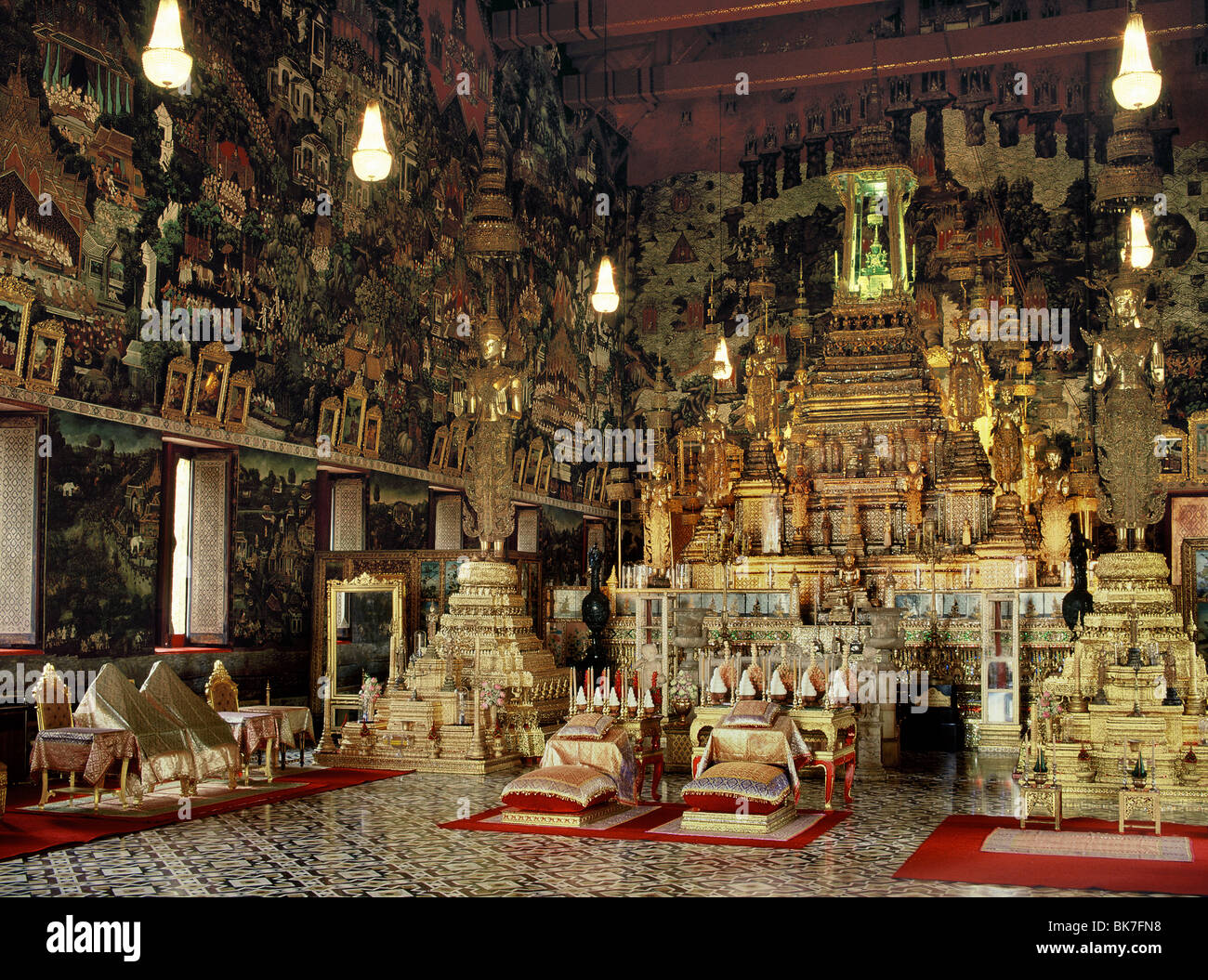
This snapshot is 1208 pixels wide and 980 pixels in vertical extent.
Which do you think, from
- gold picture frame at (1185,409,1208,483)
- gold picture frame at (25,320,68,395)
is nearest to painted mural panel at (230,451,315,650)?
gold picture frame at (25,320,68,395)

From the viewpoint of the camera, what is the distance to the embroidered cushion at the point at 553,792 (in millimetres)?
8812

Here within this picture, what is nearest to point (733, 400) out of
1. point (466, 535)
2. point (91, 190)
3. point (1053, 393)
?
point (1053, 393)

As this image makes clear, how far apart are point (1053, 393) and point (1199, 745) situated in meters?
13.4

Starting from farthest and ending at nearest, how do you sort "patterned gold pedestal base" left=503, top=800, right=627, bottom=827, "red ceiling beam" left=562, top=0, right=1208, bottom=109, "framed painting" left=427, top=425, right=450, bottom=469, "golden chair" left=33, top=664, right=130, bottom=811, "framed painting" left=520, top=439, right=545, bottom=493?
"red ceiling beam" left=562, top=0, right=1208, bottom=109
"framed painting" left=520, top=439, right=545, bottom=493
"framed painting" left=427, top=425, right=450, bottom=469
"golden chair" left=33, top=664, right=130, bottom=811
"patterned gold pedestal base" left=503, top=800, right=627, bottom=827

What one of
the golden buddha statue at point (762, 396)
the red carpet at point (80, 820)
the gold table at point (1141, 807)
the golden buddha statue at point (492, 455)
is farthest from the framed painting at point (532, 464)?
the gold table at point (1141, 807)

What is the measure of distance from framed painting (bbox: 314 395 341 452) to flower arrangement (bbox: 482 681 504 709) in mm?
3882

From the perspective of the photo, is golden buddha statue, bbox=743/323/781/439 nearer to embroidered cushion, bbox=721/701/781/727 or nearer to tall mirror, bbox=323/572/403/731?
tall mirror, bbox=323/572/403/731

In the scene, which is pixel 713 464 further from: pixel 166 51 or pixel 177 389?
pixel 166 51

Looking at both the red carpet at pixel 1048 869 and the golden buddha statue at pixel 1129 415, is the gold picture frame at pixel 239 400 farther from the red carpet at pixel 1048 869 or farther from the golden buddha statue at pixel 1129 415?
the golden buddha statue at pixel 1129 415

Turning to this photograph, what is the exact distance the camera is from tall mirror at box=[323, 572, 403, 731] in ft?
44.4

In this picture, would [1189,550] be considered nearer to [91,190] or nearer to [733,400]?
[733,400]

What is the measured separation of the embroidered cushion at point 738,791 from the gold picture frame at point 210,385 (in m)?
6.39

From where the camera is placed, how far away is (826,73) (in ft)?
76.0

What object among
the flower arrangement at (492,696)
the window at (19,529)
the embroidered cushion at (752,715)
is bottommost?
the flower arrangement at (492,696)
